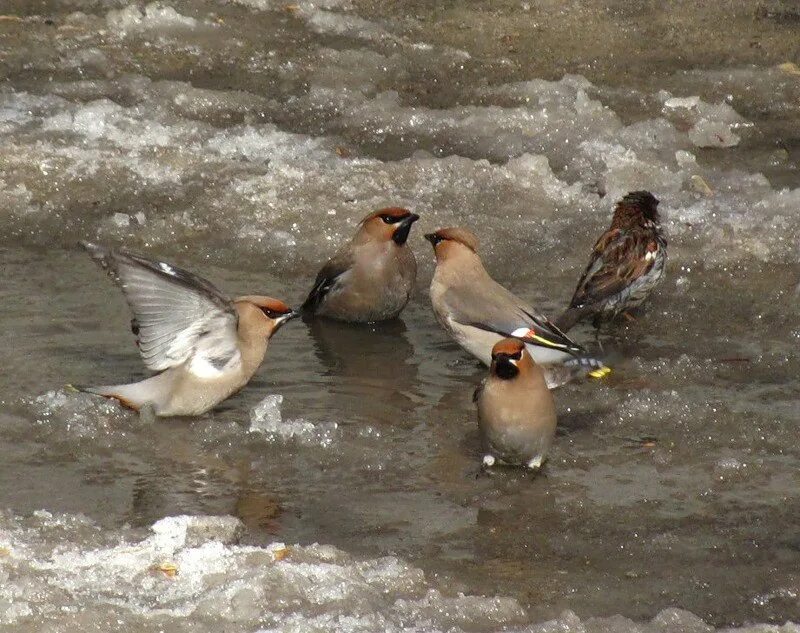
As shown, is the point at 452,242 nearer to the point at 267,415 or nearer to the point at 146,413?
the point at 267,415

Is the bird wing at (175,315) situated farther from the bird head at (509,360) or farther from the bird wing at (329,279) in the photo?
the bird wing at (329,279)

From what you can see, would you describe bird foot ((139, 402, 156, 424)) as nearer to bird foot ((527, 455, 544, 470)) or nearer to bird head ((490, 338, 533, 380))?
bird head ((490, 338, 533, 380))

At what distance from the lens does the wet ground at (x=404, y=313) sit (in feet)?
17.3

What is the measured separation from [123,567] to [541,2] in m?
9.06

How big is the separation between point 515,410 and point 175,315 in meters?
1.59

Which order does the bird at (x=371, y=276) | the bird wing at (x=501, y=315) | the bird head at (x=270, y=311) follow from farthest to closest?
the bird at (x=371, y=276), the bird wing at (x=501, y=315), the bird head at (x=270, y=311)

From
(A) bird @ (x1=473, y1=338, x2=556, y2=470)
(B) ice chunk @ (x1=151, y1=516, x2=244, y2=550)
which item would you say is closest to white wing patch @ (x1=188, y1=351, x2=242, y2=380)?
(A) bird @ (x1=473, y1=338, x2=556, y2=470)

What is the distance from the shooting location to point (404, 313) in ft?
28.1

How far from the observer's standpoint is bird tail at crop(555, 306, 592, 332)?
26.1 feet

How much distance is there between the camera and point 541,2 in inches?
518

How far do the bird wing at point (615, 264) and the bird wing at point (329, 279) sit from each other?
1.24 meters

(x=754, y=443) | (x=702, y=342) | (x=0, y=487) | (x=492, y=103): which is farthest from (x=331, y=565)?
(x=492, y=103)

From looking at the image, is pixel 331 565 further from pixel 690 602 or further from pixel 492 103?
pixel 492 103

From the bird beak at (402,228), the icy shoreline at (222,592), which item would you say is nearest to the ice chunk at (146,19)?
the bird beak at (402,228)
